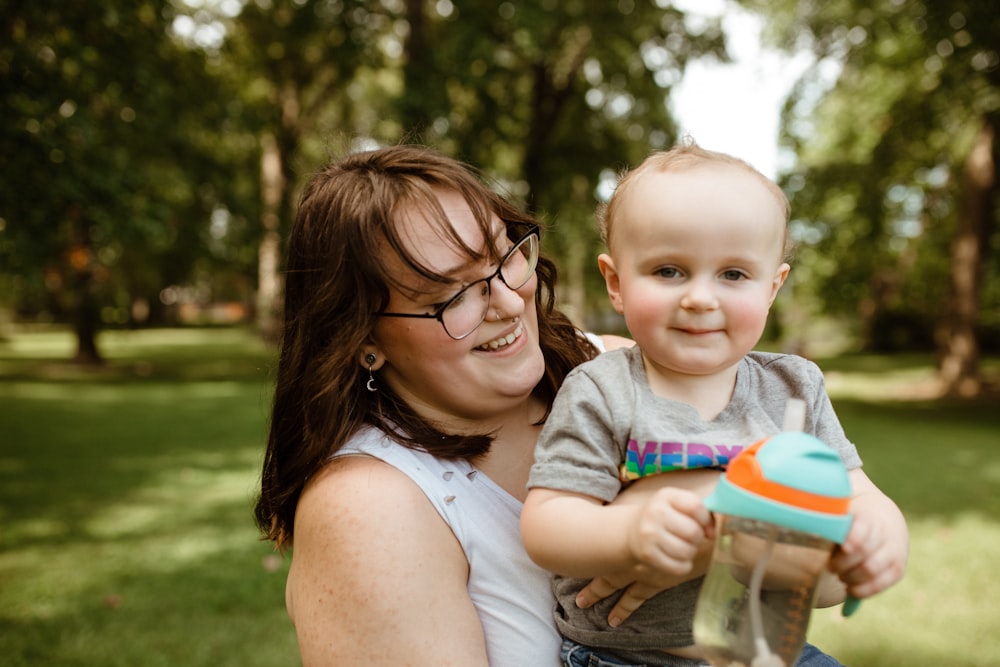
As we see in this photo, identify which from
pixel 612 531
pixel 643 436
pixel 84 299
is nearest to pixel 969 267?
pixel 643 436

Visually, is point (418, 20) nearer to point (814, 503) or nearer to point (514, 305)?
point (514, 305)

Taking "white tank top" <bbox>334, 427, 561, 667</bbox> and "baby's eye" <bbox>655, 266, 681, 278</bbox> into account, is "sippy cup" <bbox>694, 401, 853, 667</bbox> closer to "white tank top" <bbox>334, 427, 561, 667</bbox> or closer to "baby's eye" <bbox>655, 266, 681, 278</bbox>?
"baby's eye" <bbox>655, 266, 681, 278</bbox>

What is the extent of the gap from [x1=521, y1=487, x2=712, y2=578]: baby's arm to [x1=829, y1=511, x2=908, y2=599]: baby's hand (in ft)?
0.67

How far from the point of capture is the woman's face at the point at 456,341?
1.80m

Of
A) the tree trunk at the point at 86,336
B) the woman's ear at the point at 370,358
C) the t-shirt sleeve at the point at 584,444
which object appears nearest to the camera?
the t-shirt sleeve at the point at 584,444

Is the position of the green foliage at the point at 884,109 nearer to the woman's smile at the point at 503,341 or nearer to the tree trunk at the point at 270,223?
the tree trunk at the point at 270,223

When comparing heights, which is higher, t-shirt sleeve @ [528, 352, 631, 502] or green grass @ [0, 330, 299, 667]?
t-shirt sleeve @ [528, 352, 631, 502]

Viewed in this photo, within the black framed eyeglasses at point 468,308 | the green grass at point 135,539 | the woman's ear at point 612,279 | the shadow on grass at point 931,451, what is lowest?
the green grass at point 135,539

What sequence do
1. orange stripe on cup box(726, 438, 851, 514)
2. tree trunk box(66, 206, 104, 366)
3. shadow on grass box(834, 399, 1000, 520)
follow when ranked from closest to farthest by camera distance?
orange stripe on cup box(726, 438, 851, 514) → shadow on grass box(834, 399, 1000, 520) → tree trunk box(66, 206, 104, 366)

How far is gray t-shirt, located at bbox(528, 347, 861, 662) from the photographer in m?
1.40

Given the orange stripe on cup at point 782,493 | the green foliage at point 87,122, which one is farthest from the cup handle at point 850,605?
the green foliage at point 87,122

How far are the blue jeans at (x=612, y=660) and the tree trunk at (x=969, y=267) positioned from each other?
14137 mm

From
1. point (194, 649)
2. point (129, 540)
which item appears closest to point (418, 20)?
point (129, 540)

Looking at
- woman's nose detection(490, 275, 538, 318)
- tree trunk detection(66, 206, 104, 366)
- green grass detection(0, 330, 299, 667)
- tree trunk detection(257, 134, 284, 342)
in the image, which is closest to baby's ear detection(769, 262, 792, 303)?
woman's nose detection(490, 275, 538, 318)
